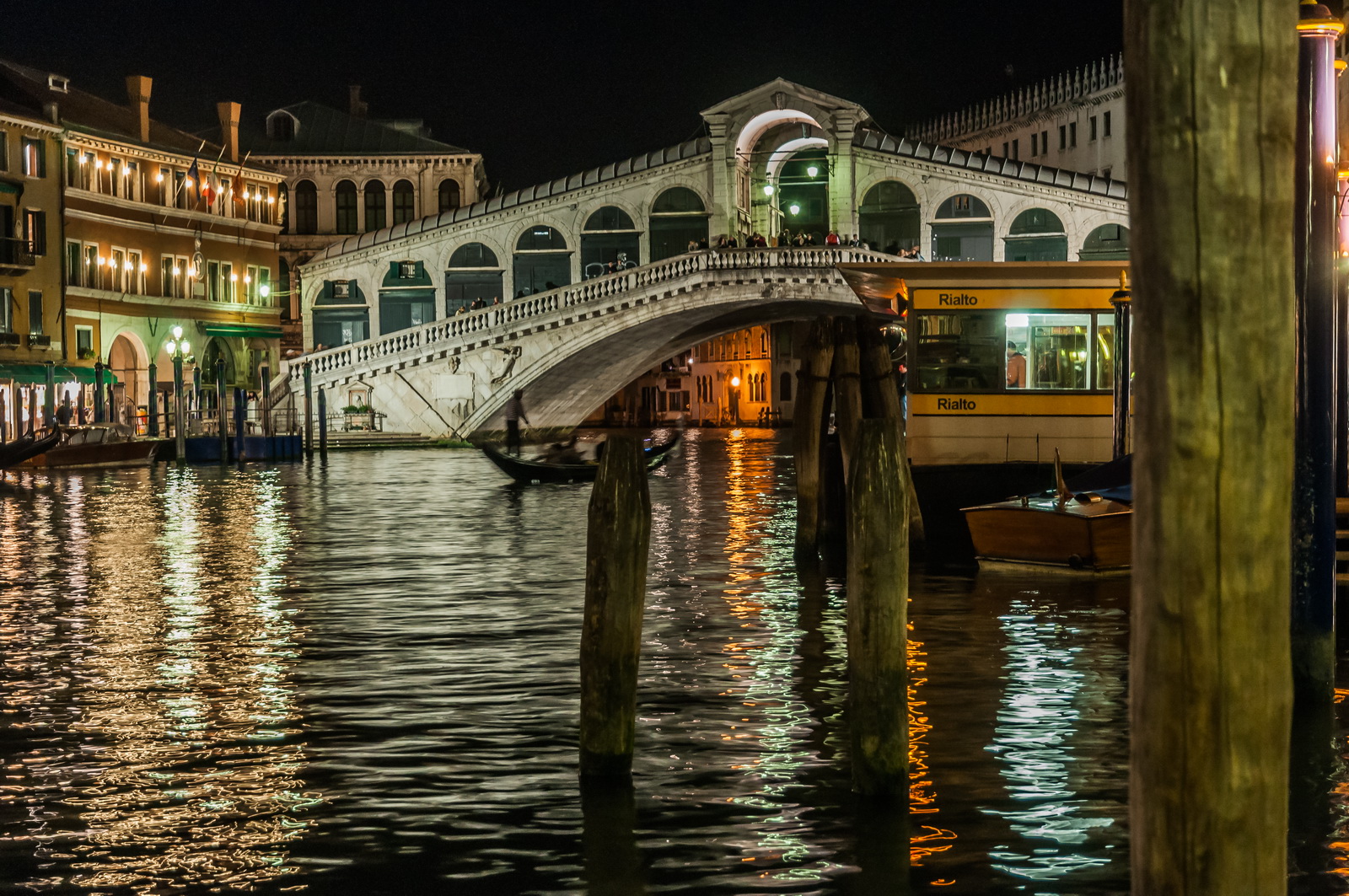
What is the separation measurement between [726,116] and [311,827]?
36.8 m

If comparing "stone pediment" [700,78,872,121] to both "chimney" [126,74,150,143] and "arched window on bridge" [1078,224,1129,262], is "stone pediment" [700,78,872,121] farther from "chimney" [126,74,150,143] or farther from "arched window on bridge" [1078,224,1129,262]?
"chimney" [126,74,150,143]

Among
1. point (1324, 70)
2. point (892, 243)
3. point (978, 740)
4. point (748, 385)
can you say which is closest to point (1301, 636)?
point (978, 740)

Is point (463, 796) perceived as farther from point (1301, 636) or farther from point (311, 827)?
point (1301, 636)

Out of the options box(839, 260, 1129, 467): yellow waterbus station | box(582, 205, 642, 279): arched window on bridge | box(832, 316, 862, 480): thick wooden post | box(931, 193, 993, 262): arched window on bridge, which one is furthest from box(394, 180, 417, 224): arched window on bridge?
box(832, 316, 862, 480): thick wooden post

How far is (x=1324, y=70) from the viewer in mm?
7082

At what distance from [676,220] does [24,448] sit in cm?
1992

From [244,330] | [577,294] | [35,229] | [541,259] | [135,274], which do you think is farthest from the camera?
[244,330]

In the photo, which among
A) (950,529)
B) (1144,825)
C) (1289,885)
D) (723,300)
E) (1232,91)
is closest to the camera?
(1232,91)

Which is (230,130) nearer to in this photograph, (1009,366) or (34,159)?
(34,159)

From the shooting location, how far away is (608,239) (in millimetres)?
43406

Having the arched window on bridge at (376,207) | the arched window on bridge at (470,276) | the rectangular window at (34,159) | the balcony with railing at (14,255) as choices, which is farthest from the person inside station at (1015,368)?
the arched window on bridge at (376,207)

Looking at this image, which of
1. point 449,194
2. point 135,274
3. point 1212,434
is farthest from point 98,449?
point 1212,434

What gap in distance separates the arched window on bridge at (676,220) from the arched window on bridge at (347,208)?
993cm

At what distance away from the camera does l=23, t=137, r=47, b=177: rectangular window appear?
120 feet
